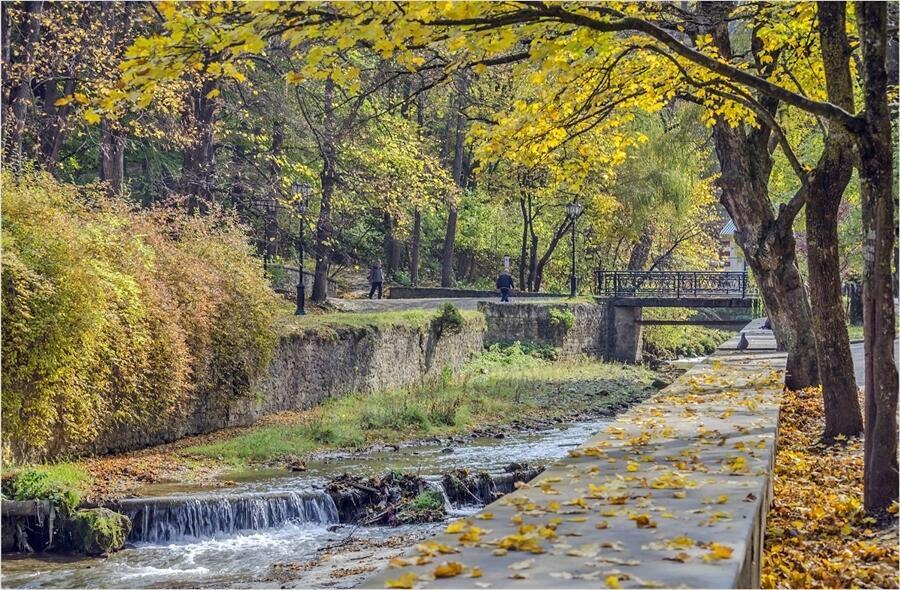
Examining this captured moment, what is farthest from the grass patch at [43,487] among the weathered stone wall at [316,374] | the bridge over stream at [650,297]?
the bridge over stream at [650,297]

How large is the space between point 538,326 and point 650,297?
668 cm

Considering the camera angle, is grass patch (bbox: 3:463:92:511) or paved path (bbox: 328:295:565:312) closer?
grass patch (bbox: 3:463:92:511)

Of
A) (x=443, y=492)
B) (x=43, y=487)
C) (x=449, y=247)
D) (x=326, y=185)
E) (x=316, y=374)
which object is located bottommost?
(x=443, y=492)

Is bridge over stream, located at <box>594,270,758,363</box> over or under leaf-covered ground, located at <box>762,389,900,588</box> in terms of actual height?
over

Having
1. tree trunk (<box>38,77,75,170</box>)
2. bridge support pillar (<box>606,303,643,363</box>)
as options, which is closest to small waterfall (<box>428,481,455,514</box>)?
tree trunk (<box>38,77,75,170</box>)

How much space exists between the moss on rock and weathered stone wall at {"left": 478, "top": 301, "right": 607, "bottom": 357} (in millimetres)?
24101

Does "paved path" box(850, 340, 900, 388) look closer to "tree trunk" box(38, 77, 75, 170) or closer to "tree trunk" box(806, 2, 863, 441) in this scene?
"tree trunk" box(806, 2, 863, 441)

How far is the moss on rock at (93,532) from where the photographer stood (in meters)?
11.5

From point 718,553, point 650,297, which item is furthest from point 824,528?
point 650,297

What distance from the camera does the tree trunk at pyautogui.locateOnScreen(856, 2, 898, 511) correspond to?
6.88m

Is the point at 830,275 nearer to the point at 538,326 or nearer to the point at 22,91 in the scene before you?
the point at 22,91

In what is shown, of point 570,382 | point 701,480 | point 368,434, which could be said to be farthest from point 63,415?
point 570,382

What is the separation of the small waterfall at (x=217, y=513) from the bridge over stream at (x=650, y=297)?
28.3m

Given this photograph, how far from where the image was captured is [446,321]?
29266 mm
